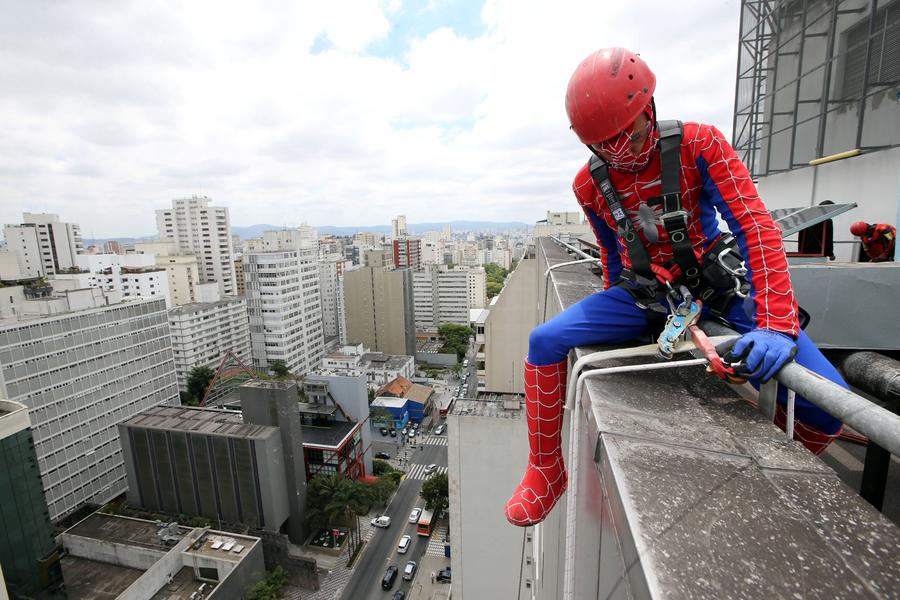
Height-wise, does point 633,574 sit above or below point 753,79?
below

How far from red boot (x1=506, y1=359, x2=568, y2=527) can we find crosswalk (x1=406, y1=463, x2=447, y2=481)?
996 inches

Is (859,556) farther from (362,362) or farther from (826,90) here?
(362,362)

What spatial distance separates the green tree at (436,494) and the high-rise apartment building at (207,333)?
24070 millimetres

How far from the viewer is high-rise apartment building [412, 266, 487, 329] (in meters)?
55.4

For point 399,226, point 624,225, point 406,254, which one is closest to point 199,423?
point 624,225

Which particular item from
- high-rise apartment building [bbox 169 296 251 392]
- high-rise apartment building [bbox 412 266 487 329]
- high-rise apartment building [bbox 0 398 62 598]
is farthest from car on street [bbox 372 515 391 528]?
high-rise apartment building [bbox 412 266 487 329]

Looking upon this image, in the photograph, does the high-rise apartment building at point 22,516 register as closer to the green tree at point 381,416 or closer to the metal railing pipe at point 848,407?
the green tree at point 381,416

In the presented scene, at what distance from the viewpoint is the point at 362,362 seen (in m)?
36.6

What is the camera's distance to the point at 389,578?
1806cm

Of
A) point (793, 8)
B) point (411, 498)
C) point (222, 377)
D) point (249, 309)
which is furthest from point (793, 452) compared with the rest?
point (249, 309)

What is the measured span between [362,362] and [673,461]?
36842 mm

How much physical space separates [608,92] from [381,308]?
44.0m

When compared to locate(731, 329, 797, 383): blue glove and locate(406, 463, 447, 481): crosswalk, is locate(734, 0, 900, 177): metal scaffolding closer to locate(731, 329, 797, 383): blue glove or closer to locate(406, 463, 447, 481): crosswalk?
locate(731, 329, 797, 383): blue glove

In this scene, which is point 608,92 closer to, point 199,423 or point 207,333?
point 199,423
